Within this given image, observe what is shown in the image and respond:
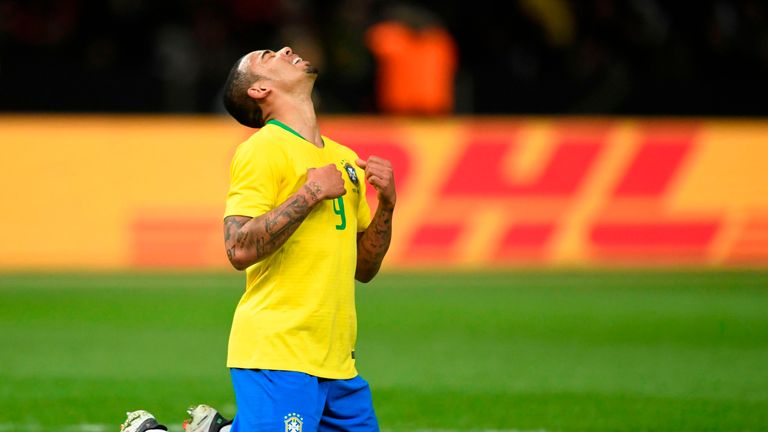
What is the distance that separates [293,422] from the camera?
5.39 m

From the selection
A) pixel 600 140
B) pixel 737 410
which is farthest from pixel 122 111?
pixel 737 410

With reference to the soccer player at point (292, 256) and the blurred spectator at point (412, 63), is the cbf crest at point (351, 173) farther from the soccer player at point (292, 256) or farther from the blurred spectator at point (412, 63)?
the blurred spectator at point (412, 63)

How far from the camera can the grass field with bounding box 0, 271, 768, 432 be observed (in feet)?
28.0

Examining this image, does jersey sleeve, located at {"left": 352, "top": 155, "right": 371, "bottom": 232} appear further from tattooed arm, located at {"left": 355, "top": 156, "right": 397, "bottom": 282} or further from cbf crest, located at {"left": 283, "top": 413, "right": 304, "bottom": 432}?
cbf crest, located at {"left": 283, "top": 413, "right": 304, "bottom": 432}

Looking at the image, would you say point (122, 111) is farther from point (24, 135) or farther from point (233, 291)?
point (233, 291)

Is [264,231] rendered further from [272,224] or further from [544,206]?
[544,206]

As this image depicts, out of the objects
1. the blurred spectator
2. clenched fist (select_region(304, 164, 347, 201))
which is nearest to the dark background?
the blurred spectator

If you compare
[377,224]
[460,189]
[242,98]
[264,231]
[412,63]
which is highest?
[242,98]

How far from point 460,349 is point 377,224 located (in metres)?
5.53

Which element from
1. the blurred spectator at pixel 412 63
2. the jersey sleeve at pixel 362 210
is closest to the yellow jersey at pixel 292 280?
the jersey sleeve at pixel 362 210

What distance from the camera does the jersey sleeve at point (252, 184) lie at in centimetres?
543

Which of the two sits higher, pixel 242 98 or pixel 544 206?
pixel 242 98

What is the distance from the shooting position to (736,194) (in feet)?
57.0

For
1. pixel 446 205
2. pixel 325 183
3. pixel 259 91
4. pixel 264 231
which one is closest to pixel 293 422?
pixel 264 231
